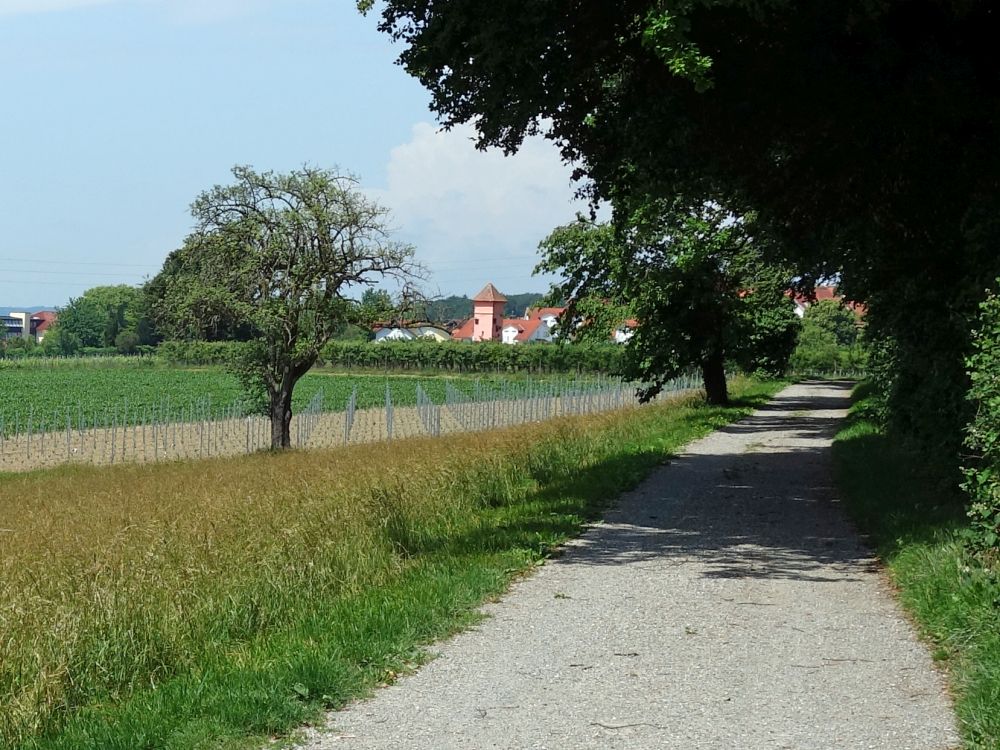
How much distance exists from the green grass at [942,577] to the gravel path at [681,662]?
6.0 inches

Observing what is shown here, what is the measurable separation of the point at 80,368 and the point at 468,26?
99.5 meters

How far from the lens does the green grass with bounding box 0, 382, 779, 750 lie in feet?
20.7

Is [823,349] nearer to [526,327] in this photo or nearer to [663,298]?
[663,298]

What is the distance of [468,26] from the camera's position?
42.3 feet

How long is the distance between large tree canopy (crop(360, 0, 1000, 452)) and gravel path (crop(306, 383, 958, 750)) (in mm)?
2852

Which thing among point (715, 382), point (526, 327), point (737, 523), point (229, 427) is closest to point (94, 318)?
point (526, 327)

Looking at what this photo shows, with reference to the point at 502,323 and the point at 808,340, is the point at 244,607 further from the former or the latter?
the point at 502,323

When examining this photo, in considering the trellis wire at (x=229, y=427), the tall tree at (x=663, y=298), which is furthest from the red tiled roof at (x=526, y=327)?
the tall tree at (x=663, y=298)

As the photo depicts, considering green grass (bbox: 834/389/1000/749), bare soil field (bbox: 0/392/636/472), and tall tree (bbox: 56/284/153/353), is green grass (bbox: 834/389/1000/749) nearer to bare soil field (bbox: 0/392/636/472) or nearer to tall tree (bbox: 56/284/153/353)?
bare soil field (bbox: 0/392/636/472)

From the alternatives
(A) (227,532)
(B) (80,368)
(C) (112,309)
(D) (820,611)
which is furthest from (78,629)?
(C) (112,309)

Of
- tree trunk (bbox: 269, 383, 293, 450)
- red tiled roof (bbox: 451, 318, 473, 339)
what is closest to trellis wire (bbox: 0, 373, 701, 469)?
tree trunk (bbox: 269, 383, 293, 450)

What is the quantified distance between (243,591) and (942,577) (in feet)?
16.3

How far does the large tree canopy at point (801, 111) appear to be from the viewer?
11.8 meters

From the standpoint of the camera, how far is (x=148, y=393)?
66.8 m
